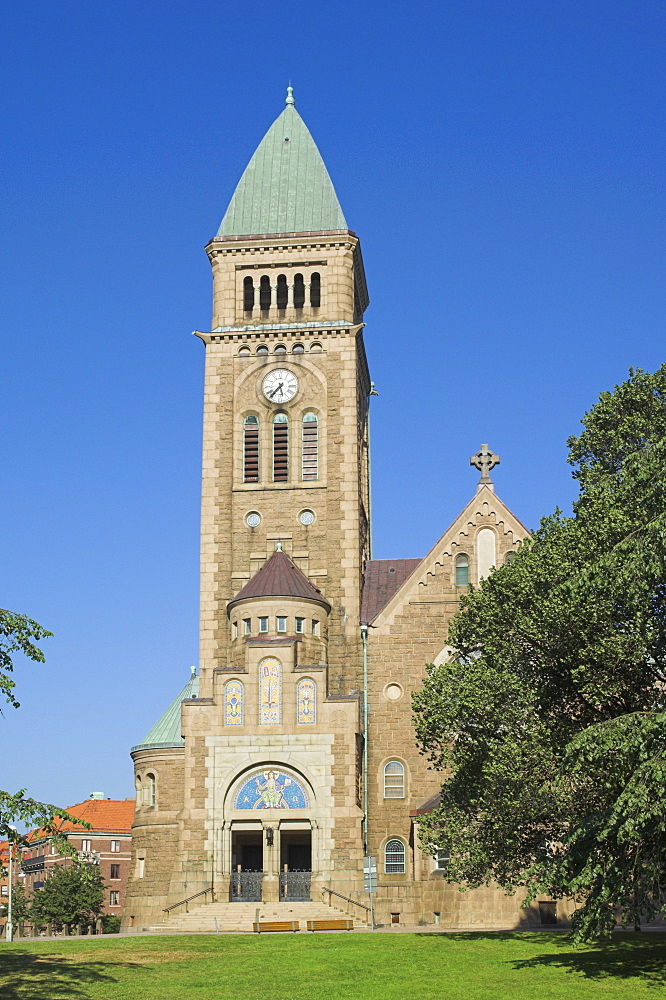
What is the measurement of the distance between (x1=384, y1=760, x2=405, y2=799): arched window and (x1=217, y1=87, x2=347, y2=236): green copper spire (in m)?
26.6

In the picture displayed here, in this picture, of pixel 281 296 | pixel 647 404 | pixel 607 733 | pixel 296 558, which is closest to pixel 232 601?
pixel 296 558

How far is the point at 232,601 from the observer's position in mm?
55281

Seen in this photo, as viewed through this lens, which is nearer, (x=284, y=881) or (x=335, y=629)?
(x=284, y=881)

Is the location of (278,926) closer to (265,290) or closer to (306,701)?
(306,701)

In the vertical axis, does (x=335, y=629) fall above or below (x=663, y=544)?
above

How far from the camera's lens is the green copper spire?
63000 millimetres

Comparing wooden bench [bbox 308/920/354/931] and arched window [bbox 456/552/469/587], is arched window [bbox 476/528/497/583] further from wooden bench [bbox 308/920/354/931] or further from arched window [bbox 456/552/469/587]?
wooden bench [bbox 308/920/354/931]

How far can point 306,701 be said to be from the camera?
51875mm

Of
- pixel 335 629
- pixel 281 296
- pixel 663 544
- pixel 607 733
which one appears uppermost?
pixel 281 296

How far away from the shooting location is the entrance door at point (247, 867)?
50.0m

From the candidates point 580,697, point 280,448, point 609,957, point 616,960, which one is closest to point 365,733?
point 280,448

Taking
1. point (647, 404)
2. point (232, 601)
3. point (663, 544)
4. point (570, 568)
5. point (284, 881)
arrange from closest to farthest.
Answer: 1. point (663, 544)
2. point (570, 568)
3. point (647, 404)
4. point (284, 881)
5. point (232, 601)

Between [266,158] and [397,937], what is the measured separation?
4351 centimetres

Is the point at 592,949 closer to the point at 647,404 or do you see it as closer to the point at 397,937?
the point at 397,937
